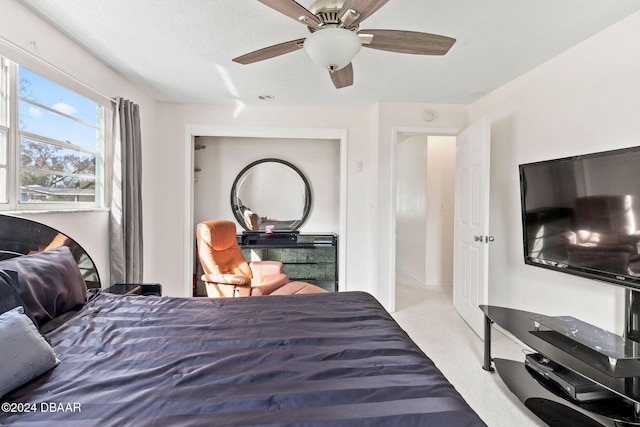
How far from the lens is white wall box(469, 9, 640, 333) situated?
193 cm

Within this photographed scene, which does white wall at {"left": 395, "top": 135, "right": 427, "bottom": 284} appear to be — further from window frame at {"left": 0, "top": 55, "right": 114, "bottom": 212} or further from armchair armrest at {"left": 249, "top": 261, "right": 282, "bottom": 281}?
window frame at {"left": 0, "top": 55, "right": 114, "bottom": 212}

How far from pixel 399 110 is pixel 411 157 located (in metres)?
1.86

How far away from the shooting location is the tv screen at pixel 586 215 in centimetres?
161

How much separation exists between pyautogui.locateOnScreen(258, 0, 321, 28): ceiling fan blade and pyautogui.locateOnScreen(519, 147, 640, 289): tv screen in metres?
1.78

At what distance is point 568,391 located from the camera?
1669mm

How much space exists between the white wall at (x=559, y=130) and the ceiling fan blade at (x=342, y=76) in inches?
66.1

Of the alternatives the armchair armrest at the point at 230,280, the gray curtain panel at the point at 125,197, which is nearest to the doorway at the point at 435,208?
the armchair armrest at the point at 230,280

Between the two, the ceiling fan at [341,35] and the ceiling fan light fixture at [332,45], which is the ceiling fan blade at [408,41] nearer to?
the ceiling fan at [341,35]

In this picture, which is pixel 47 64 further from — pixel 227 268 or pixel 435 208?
pixel 435 208

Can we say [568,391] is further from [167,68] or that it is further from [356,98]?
[167,68]

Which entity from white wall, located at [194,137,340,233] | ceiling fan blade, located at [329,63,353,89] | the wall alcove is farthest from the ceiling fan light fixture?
white wall, located at [194,137,340,233]

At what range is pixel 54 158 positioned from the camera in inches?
86.9

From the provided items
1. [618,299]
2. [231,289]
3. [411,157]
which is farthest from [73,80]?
[411,157]

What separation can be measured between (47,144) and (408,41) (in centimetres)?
253
